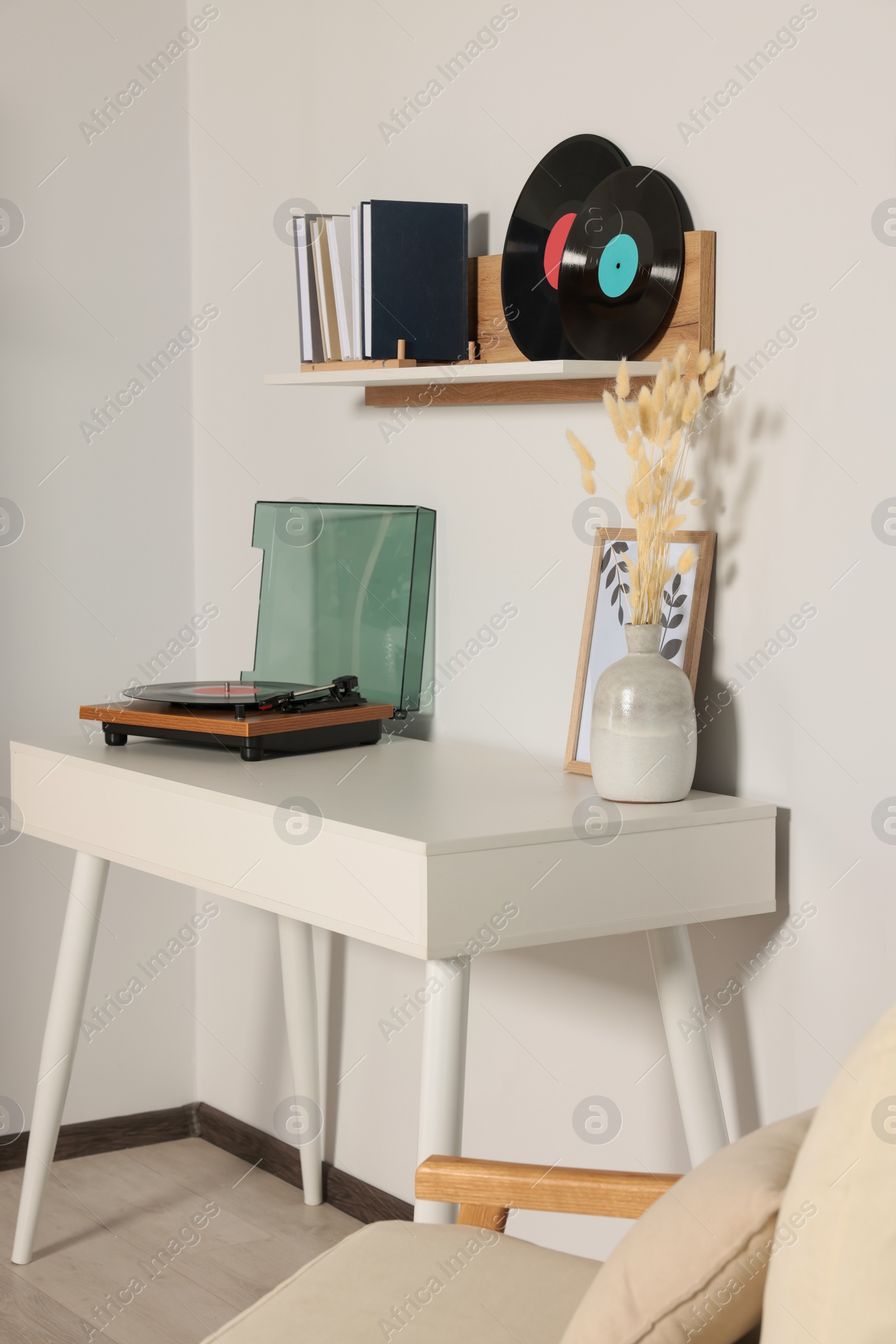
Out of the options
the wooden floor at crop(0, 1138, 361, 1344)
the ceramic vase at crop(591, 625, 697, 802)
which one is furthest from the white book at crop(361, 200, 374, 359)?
the wooden floor at crop(0, 1138, 361, 1344)

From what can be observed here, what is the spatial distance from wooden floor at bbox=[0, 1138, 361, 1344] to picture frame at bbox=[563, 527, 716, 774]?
1075 millimetres

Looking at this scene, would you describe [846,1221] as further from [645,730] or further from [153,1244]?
[153,1244]

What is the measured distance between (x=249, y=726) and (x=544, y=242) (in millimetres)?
829

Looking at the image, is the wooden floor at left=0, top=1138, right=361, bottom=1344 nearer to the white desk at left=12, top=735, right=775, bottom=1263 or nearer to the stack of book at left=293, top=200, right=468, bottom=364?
the white desk at left=12, top=735, right=775, bottom=1263

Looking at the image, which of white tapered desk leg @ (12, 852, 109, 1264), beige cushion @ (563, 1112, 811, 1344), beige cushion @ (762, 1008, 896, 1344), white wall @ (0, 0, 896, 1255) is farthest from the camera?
white tapered desk leg @ (12, 852, 109, 1264)

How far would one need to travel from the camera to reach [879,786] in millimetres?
1752

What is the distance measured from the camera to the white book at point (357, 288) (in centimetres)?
219

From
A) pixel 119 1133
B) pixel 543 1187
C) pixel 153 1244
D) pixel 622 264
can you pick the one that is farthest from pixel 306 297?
pixel 119 1133

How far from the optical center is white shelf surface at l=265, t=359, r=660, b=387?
1927 millimetres

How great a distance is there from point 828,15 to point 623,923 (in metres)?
1.11

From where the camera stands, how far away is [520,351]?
2201 millimetres

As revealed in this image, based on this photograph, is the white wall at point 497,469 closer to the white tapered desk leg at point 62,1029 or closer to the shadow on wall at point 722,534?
the shadow on wall at point 722,534

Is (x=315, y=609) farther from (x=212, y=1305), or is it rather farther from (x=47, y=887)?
(x=212, y=1305)

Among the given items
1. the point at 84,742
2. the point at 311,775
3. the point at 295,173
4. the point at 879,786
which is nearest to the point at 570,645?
the point at 311,775
